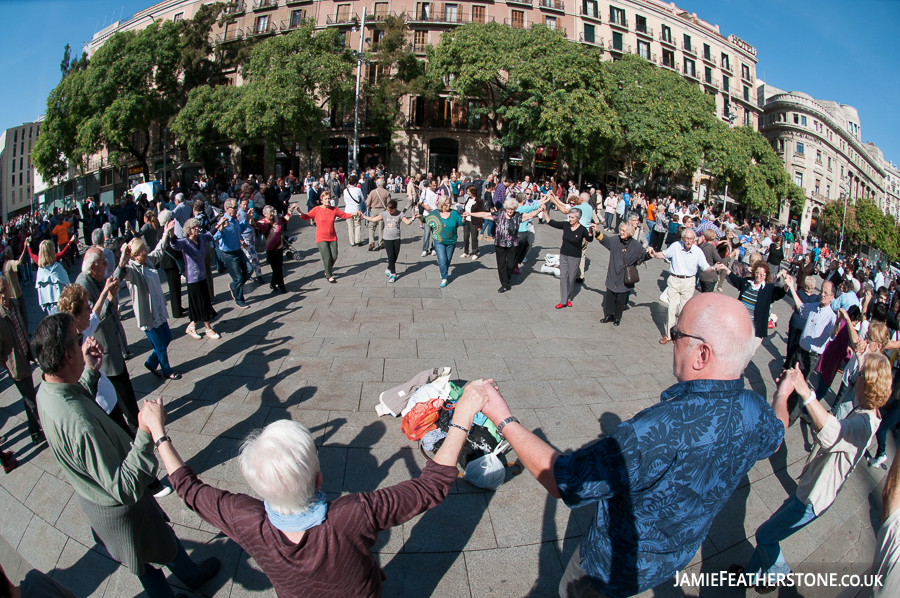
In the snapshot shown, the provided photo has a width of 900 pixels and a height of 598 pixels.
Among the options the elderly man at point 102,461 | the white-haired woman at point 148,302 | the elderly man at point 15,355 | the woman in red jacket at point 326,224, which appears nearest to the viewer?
the elderly man at point 102,461

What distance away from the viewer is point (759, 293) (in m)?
6.64

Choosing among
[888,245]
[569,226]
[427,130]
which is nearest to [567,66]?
[427,130]

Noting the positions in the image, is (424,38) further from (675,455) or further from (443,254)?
(675,455)

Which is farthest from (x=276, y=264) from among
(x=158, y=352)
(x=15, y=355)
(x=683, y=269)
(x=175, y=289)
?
(x=683, y=269)

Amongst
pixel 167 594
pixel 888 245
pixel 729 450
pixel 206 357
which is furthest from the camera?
pixel 888 245

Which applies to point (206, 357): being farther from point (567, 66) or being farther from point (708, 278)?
point (567, 66)

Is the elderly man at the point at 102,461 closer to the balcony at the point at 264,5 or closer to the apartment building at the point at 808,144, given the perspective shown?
the balcony at the point at 264,5

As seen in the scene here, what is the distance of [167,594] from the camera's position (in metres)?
2.54

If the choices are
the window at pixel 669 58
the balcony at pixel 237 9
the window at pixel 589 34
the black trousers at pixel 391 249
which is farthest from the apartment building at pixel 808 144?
the black trousers at pixel 391 249

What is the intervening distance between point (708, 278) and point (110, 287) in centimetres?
854

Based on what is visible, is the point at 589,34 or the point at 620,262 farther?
the point at 589,34

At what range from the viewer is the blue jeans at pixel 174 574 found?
2451 millimetres

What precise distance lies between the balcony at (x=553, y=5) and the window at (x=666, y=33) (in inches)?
501

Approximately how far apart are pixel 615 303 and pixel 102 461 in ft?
23.4
